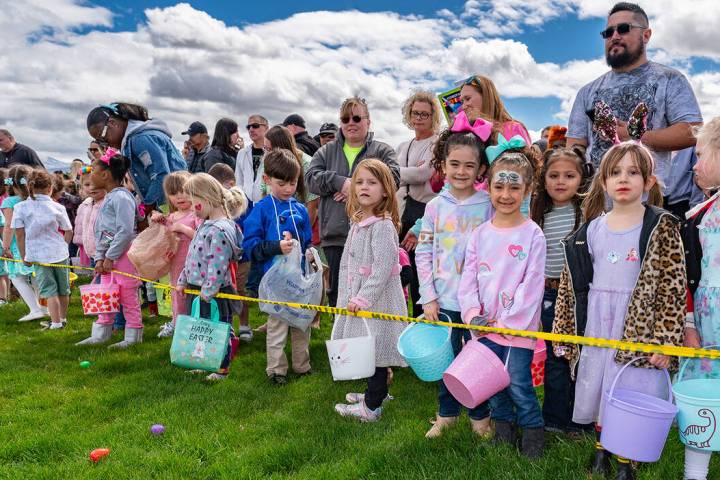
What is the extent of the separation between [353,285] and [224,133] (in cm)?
505

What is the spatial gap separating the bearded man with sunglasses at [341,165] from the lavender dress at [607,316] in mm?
2453

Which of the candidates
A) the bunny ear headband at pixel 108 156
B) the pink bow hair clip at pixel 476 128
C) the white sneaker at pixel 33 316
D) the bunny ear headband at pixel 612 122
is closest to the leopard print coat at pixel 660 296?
the pink bow hair clip at pixel 476 128

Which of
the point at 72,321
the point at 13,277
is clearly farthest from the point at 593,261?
the point at 13,277

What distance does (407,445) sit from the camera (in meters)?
3.70

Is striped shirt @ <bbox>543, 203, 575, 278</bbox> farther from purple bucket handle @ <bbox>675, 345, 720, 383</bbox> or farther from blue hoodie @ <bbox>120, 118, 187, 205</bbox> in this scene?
blue hoodie @ <bbox>120, 118, 187, 205</bbox>

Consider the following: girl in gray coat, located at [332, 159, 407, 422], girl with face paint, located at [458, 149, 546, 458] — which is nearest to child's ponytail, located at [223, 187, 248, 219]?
girl in gray coat, located at [332, 159, 407, 422]

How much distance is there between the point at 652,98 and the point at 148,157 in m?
5.25

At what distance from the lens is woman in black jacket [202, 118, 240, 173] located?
8.49m

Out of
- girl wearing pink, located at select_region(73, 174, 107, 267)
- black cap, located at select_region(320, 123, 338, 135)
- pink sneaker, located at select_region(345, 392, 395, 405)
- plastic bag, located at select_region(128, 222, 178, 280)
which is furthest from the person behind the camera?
black cap, located at select_region(320, 123, 338, 135)

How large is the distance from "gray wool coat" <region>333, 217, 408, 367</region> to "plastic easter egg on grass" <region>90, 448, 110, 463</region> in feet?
5.78

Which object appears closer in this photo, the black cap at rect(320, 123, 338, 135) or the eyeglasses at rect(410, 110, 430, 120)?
the eyeglasses at rect(410, 110, 430, 120)

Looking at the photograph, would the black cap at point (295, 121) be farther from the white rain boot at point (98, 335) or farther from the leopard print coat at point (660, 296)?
the leopard print coat at point (660, 296)

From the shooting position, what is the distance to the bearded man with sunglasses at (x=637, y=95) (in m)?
4.26

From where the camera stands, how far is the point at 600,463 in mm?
3174
